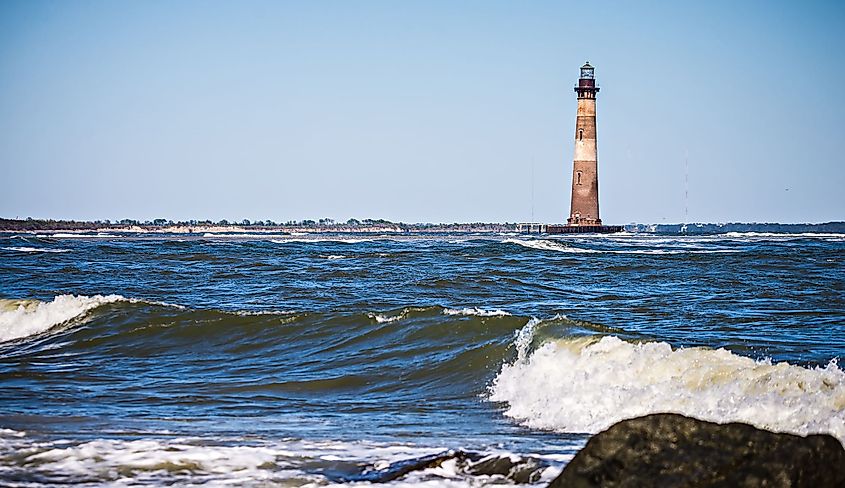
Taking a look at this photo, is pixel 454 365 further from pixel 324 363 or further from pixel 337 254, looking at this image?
pixel 337 254

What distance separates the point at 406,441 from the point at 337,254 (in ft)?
97.9

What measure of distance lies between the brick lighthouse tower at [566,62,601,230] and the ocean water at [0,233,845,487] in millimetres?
37934

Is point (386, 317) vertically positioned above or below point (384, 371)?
above

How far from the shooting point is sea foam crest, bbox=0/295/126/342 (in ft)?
56.0

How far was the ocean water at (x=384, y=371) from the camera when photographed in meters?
6.83

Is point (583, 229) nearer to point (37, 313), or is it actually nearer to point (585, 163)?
point (585, 163)

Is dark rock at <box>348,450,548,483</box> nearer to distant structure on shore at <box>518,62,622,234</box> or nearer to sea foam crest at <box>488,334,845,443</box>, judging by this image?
sea foam crest at <box>488,334,845,443</box>

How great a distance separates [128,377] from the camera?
468 inches

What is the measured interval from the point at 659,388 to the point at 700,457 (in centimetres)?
547

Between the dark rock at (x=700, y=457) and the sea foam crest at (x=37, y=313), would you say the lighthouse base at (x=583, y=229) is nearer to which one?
the sea foam crest at (x=37, y=313)

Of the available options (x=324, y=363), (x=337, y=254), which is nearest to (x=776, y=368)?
(x=324, y=363)

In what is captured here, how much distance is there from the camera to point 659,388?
9406 mm

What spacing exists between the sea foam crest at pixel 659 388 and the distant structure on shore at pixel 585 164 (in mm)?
51513

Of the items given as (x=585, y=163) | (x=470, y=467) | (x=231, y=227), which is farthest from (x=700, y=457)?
(x=231, y=227)
